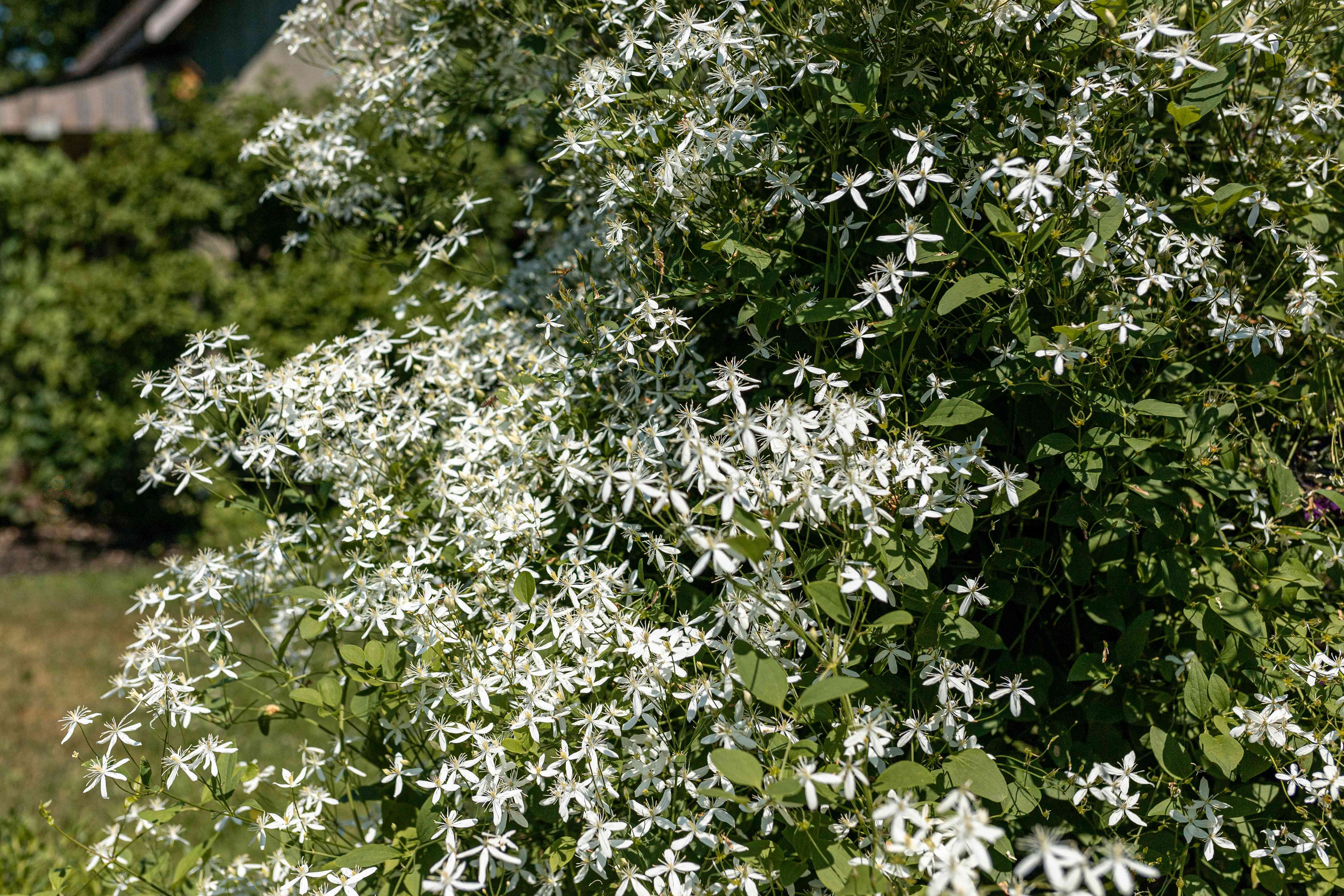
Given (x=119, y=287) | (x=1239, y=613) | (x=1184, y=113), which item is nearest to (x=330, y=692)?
(x=1239, y=613)

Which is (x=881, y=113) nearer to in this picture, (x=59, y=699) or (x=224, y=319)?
(x=59, y=699)

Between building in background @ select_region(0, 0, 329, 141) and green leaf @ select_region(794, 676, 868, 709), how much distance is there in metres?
7.90

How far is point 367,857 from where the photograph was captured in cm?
193

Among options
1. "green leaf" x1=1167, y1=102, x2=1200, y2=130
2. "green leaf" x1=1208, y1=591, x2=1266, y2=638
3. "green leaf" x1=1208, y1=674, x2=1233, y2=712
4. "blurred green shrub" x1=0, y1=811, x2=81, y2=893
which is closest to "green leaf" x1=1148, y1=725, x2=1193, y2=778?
"green leaf" x1=1208, y1=674, x2=1233, y2=712

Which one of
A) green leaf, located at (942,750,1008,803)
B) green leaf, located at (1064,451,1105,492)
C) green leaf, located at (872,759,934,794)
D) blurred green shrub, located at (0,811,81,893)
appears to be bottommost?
blurred green shrub, located at (0,811,81,893)

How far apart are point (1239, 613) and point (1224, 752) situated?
0.29 m

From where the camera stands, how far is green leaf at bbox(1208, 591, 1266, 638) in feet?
6.28

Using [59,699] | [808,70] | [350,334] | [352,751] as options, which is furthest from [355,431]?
[350,334]

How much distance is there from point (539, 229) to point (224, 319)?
15.8 ft

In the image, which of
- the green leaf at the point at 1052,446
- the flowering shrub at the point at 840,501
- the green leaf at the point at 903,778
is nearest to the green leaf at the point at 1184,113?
the flowering shrub at the point at 840,501

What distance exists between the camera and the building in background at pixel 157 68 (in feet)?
29.7

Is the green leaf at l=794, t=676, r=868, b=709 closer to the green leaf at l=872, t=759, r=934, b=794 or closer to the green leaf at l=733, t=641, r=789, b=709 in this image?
the green leaf at l=733, t=641, r=789, b=709

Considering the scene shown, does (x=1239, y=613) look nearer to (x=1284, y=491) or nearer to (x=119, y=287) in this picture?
(x=1284, y=491)

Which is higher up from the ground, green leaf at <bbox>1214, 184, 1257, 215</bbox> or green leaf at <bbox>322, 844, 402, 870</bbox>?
green leaf at <bbox>1214, 184, 1257, 215</bbox>
